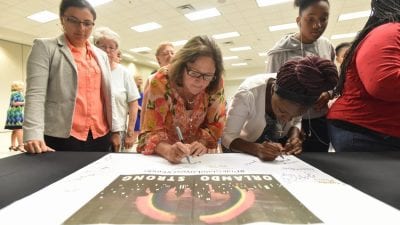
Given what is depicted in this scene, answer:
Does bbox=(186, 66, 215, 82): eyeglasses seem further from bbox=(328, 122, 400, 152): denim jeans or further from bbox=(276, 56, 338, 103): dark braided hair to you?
bbox=(328, 122, 400, 152): denim jeans

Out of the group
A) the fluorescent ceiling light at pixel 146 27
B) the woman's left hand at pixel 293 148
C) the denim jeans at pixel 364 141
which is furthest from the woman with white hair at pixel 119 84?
the fluorescent ceiling light at pixel 146 27

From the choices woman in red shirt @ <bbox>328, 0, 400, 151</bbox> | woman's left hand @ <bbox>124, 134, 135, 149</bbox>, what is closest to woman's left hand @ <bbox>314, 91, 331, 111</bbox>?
woman in red shirt @ <bbox>328, 0, 400, 151</bbox>

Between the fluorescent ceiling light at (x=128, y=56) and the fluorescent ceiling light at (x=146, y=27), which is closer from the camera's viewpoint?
the fluorescent ceiling light at (x=146, y=27)

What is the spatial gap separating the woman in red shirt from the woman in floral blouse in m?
0.43

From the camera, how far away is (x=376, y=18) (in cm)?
95

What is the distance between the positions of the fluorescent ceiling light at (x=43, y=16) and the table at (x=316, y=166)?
5707mm

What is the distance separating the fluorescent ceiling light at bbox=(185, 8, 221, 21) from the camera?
5.71 m

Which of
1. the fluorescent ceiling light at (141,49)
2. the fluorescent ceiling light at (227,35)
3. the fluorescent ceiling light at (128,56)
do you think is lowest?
the fluorescent ceiling light at (128,56)

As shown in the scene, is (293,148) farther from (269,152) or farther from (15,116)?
(15,116)

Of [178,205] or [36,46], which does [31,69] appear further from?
[178,205]

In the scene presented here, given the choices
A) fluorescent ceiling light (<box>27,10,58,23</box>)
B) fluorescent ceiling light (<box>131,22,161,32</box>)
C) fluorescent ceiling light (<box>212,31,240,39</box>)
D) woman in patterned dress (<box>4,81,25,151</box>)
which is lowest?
woman in patterned dress (<box>4,81,25,151</box>)

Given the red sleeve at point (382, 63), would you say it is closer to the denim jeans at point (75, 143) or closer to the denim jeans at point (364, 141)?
the denim jeans at point (364, 141)

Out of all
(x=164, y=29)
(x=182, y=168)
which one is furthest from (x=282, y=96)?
(x=164, y=29)

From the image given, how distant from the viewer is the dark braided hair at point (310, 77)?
0.84 m
